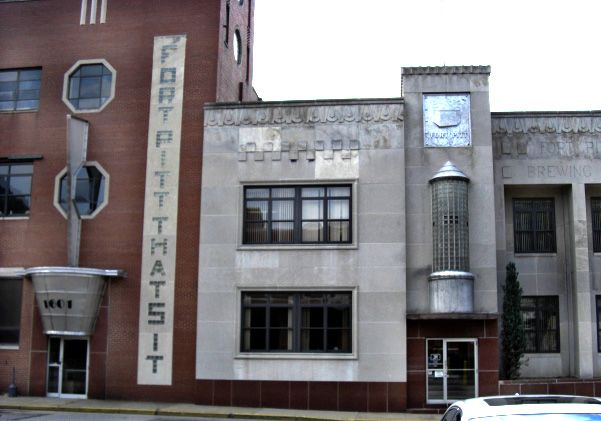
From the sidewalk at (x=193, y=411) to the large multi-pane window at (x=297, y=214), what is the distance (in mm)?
5338

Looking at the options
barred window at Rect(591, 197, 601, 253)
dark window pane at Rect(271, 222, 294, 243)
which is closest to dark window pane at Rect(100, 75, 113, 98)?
dark window pane at Rect(271, 222, 294, 243)

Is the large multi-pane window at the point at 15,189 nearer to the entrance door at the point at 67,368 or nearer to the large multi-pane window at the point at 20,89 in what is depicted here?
the large multi-pane window at the point at 20,89

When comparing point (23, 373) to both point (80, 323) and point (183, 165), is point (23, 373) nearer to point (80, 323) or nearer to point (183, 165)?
point (80, 323)

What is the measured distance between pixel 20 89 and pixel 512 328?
62.5 feet

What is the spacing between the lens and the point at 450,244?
2216 centimetres

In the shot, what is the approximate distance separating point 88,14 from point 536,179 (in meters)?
16.7

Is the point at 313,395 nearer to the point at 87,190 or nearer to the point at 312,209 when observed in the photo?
the point at 312,209

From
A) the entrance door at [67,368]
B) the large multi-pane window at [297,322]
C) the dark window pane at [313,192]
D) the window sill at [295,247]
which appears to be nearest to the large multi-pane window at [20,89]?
the entrance door at [67,368]

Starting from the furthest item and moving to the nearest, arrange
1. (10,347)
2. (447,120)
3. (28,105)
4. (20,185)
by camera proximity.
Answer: (28,105) → (20,185) → (10,347) → (447,120)

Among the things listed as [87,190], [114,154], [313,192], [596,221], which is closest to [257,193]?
[313,192]

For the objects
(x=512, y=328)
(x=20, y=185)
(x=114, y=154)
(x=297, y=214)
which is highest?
(x=114, y=154)

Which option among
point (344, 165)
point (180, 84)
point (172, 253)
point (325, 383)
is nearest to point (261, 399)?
point (325, 383)

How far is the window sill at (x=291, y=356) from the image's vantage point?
73.0 feet

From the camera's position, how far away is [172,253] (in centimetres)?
2381
